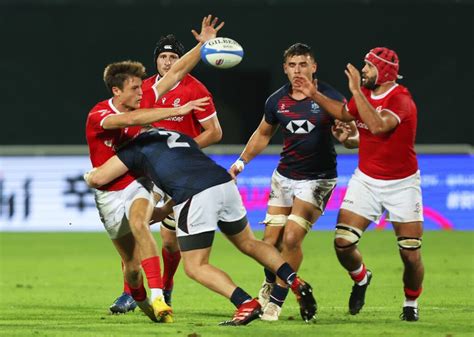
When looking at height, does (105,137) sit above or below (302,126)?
below

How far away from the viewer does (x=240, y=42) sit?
22203 millimetres

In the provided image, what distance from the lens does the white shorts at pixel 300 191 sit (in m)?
9.85

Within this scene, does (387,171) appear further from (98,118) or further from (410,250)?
(98,118)

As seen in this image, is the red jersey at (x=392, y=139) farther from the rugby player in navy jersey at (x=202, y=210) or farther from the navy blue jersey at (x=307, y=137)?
the rugby player in navy jersey at (x=202, y=210)

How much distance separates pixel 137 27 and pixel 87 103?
73.2 inches

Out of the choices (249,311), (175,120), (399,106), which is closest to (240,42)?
(175,120)

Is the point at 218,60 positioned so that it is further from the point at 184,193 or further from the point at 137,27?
the point at 137,27

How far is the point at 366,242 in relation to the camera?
57.7ft

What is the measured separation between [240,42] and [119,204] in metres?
13.2

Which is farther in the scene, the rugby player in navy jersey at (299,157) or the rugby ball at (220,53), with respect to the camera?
the rugby player in navy jersey at (299,157)

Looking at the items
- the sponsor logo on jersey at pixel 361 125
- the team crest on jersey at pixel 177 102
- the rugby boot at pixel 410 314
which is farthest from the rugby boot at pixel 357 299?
the team crest on jersey at pixel 177 102

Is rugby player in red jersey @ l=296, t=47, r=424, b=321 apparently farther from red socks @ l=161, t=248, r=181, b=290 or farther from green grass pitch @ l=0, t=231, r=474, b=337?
red socks @ l=161, t=248, r=181, b=290

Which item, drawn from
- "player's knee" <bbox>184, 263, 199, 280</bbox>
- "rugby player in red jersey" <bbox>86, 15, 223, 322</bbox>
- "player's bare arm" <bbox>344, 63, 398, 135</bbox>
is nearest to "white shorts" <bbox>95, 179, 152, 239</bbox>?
"rugby player in red jersey" <bbox>86, 15, 223, 322</bbox>

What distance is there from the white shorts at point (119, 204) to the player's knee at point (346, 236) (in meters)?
1.63
